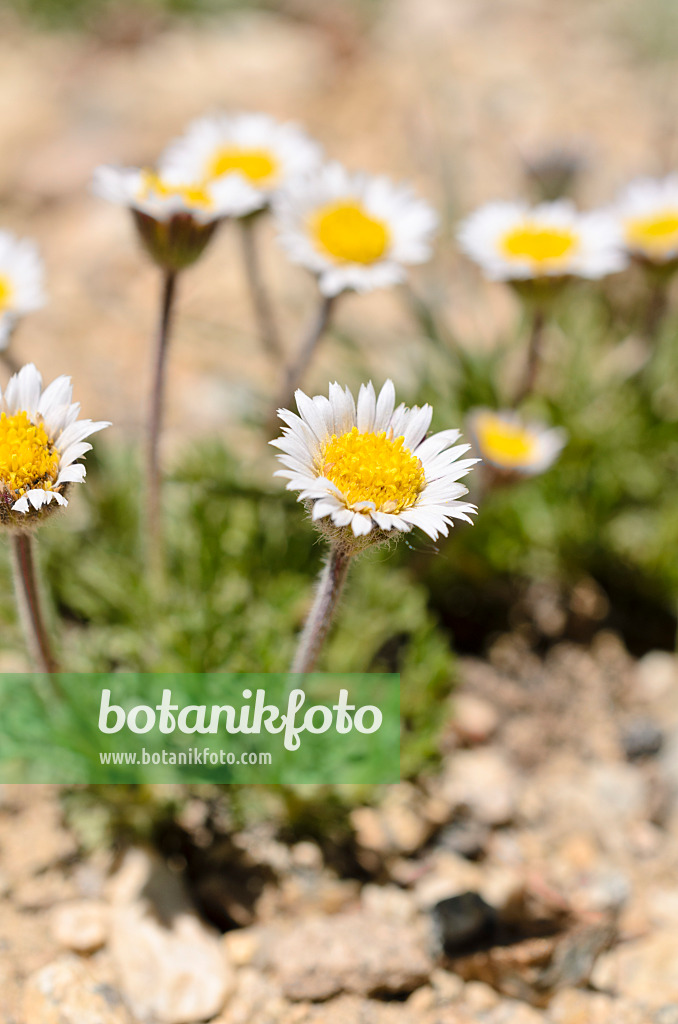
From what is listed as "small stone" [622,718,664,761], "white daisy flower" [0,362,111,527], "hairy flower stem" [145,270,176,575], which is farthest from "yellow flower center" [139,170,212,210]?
"small stone" [622,718,664,761]

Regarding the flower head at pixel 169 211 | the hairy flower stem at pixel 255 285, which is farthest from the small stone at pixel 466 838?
the flower head at pixel 169 211

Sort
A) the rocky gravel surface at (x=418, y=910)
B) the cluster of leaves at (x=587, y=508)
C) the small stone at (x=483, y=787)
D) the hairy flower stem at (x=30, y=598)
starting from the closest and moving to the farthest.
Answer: the hairy flower stem at (x=30, y=598)
the rocky gravel surface at (x=418, y=910)
the small stone at (x=483, y=787)
the cluster of leaves at (x=587, y=508)

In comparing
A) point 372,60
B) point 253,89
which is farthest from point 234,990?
point 372,60

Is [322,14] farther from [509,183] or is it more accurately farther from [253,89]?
[509,183]

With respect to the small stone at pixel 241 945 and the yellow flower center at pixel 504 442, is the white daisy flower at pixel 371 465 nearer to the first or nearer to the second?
the yellow flower center at pixel 504 442

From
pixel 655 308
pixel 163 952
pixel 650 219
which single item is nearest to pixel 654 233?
pixel 650 219

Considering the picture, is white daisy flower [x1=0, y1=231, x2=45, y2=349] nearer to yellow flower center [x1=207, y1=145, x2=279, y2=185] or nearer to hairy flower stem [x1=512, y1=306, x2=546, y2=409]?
yellow flower center [x1=207, y1=145, x2=279, y2=185]
